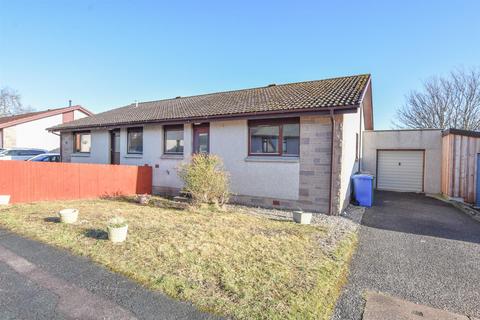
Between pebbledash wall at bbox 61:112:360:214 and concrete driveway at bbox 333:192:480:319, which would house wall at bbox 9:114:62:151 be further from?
concrete driveway at bbox 333:192:480:319

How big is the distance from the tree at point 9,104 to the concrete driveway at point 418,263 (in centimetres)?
5079

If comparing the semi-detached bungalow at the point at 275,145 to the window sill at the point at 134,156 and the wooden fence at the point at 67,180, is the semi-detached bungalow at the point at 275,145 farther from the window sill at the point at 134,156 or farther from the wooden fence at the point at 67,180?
the wooden fence at the point at 67,180

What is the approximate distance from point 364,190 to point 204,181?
6.03 m

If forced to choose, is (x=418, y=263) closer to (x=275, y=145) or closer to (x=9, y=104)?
(x=275, y=145)

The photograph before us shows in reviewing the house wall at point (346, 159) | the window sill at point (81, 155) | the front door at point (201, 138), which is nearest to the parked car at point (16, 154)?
the window sill at point (81, 155)

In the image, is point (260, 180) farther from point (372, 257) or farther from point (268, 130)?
point (372, 257)

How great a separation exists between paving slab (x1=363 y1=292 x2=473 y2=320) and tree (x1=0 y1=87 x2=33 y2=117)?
2040 inches

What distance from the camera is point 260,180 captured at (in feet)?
30.5

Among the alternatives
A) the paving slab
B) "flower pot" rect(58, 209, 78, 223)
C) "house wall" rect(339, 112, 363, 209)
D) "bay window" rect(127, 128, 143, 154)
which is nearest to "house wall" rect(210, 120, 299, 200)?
"house wall" rect(339, 112, 363, 209)

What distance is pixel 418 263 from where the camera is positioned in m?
4.61

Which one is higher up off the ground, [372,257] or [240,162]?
[240,162]

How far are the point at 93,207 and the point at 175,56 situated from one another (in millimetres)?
9527

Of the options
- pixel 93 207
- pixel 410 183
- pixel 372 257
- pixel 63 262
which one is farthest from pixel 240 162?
pixel 410 183

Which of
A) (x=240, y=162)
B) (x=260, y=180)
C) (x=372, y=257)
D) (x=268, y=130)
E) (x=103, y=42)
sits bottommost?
(x=372, y=257)
